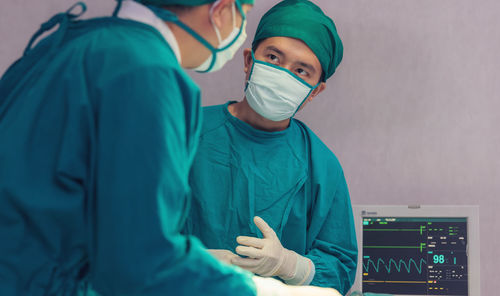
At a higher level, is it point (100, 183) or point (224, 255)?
point (100, 183)

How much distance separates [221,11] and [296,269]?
106 centimetres

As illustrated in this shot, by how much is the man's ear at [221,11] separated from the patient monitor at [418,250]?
146cm

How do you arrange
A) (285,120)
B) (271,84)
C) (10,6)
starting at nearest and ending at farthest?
1. (271,84)
2. (285,120)
3. (10,6)

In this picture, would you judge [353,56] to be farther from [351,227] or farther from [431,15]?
[351,227]

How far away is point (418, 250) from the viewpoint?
2.35 m

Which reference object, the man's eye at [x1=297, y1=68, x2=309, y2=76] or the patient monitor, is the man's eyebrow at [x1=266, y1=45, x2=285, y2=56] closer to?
the man's eye at [x1=297, y1=68, x2=309, y2=76]

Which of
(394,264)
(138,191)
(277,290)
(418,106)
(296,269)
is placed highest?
(418,106)

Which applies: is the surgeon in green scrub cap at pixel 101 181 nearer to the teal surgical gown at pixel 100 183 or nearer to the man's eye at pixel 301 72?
the teal surgical gown at pixel 100 183

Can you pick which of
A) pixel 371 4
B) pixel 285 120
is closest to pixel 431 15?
pixel 371 4

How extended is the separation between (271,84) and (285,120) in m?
0.22

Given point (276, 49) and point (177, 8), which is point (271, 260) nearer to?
point (276, 49)

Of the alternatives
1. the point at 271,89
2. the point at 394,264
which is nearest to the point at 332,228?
the point at 394,264

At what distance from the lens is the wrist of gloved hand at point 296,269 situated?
6.14 ft

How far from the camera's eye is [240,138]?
6.83 feet
